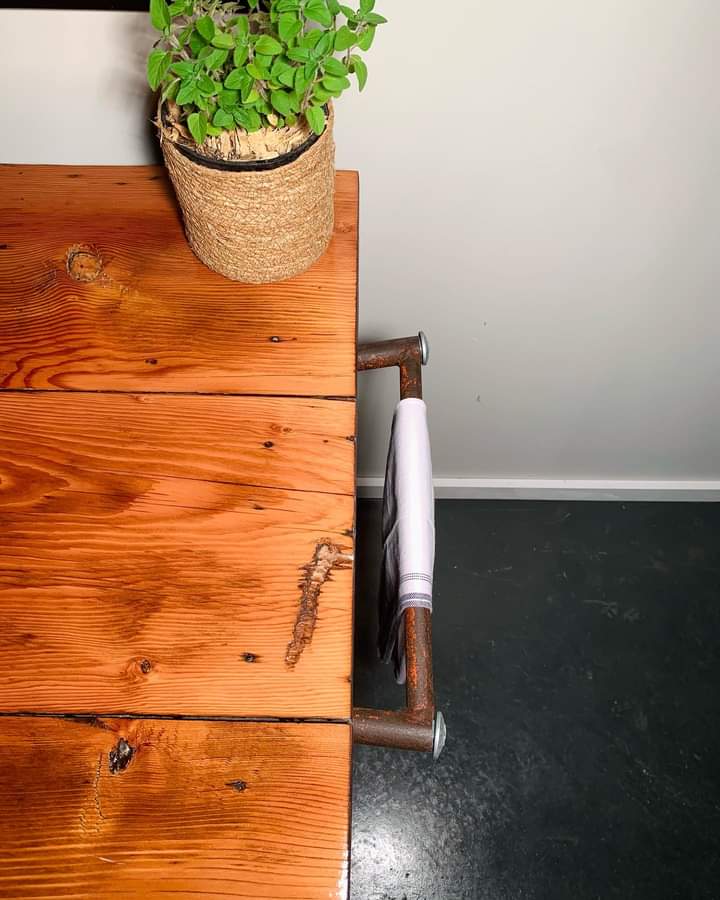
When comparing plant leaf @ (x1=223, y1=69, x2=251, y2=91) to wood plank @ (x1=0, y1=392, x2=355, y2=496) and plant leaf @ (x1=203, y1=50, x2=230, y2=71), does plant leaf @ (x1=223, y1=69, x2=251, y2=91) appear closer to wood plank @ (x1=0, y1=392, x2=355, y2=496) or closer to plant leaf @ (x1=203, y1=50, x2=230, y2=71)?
plant leaf @ (x1=203, y1=50, x2=230, y2=71)

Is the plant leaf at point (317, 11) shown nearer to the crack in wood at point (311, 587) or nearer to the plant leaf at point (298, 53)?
the plant leaf at point (298, 53)

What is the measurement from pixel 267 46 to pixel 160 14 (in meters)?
0.09

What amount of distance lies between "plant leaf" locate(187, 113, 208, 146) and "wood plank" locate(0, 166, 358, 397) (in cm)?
17

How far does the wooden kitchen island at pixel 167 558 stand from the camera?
0.50 metres

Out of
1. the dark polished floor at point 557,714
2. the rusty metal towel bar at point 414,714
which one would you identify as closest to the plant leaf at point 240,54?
the rusty metal towel bar at point 414,714

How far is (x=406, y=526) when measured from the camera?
0.70 m

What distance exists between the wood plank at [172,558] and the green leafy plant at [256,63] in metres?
0.25

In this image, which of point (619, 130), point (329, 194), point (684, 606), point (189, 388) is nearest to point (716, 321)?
point (619, 130)

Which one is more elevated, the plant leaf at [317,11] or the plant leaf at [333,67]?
the plant leaf at [317,11]

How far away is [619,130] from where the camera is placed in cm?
93

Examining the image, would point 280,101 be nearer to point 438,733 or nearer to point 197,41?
point 197,41

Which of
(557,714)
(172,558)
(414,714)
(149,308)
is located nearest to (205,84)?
(149,308)

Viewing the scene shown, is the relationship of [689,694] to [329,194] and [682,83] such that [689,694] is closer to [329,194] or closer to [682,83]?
[682,83]

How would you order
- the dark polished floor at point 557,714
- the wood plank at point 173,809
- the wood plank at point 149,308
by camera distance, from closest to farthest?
the wood plank at point 173,809 → the wood plank at point 149,308 → the dark polished floor at point 557,714
